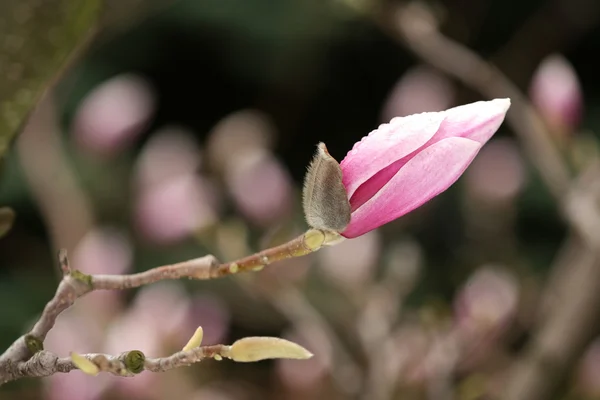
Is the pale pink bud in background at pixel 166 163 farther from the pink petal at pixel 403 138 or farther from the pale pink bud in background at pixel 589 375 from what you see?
the pink petal at pixel 403 138

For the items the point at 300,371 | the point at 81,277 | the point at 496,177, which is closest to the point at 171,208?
the point at 300,371

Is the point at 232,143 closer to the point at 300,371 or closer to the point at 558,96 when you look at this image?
the point at 300,371

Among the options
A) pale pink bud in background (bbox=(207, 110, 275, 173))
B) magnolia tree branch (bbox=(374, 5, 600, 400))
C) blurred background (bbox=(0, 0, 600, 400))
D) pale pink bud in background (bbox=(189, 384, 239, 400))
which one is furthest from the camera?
pale pink bud in background (bbox=(207, 110, 275, 173))

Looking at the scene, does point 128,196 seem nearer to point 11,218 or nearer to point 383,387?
point 383,387

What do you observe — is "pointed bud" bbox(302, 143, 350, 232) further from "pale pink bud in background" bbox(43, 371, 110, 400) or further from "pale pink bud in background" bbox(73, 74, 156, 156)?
"pale pink bud in background" bbox(73, 74, 156, 156)

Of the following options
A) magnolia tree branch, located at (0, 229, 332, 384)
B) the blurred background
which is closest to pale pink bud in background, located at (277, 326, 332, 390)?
the blurred background

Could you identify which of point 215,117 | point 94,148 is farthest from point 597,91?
point 94,148
